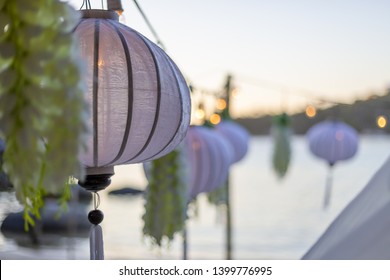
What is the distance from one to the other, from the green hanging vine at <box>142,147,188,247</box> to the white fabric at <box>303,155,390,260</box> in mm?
294

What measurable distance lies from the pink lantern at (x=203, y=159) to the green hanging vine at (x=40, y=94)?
197 cm

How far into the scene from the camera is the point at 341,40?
18.7 ft

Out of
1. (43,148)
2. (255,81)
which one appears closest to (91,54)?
(43,148)

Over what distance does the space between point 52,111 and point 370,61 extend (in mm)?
6177

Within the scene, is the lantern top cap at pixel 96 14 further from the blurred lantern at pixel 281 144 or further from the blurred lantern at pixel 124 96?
the blurred lantern at pixel 281 144

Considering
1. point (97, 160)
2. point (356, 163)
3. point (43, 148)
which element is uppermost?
point (43, 148)

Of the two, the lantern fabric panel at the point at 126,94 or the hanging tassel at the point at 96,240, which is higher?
the lantern fabric panel at the point at 126,94

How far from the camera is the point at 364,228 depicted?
1.17 m

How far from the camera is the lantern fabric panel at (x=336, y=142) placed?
4.16m

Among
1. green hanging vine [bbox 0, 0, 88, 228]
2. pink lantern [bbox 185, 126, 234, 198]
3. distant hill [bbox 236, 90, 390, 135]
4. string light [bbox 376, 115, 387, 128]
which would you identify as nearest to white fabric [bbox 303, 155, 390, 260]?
green hanging vine [bbox 0, 0, 88, 228]

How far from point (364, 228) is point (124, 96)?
553 mm

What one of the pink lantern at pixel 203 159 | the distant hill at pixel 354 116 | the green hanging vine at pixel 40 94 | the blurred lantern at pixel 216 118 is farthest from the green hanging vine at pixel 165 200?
the blurred lantern at pixel 216 118

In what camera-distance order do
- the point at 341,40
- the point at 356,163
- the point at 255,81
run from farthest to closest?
the point at 356,163 < the point at 341,40 < the point at 255,81
